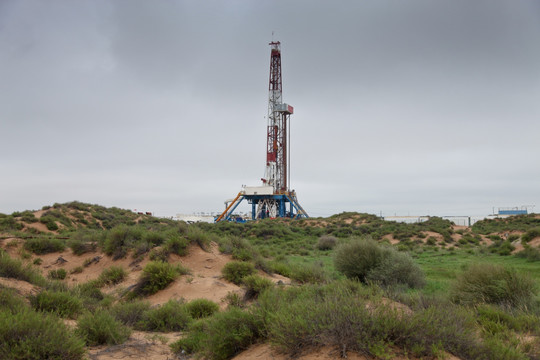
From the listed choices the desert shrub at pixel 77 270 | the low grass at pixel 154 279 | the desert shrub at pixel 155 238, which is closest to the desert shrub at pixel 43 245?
the desert shrub at pixel 77 270

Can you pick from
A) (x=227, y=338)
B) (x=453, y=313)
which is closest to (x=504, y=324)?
(x=453, y=313)

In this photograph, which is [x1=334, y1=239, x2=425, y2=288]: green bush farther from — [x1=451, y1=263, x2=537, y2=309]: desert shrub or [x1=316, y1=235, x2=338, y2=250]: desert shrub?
[x1=316, y1=235, x2=338, y2=250]: desert shrub

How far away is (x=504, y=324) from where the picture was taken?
6605 mm

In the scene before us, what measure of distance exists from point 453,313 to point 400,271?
7321 mm

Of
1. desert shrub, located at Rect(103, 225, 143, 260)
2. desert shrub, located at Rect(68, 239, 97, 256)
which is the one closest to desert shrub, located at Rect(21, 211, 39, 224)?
desert shrub, located at Rect(68, 239, 97, 256)

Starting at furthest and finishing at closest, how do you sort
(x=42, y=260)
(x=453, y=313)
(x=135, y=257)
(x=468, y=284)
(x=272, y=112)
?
1. (x=272, y=112)
2. (x=42, y=260)
3. (x=135, y=257)
4. (x=468, y=284)
5. (x=453, y=313)

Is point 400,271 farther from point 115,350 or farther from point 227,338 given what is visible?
point 115,350

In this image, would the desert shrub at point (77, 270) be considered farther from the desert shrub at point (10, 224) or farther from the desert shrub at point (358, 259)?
the desert shrub at point (10, 224)

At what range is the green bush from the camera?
41.0 feet

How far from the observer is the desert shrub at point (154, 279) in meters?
13.0

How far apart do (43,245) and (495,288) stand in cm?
2084

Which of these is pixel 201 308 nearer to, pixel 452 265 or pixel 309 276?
pixel 309 276

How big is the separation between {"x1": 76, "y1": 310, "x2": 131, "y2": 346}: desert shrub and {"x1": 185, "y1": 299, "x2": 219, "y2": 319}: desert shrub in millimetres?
2600

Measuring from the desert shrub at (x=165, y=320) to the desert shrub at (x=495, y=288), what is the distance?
6.18m
